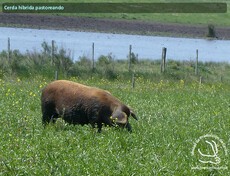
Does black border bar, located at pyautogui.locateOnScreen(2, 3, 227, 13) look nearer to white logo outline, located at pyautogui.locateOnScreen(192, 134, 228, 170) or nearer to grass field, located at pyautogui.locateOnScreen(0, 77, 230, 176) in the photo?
grass field, located at pyautogui.locateOnScreen(0, 77, 230, 176)

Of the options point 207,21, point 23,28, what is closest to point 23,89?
point 23,28

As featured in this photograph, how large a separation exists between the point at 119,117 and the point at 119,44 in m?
28.6

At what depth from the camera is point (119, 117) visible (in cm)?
1327

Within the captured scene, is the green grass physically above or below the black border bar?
below

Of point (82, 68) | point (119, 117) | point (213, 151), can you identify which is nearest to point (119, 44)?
point (82, 68)

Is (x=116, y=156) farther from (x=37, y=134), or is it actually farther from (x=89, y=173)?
(x=37, y=134)

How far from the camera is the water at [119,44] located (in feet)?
118

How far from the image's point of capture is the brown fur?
13641 mm

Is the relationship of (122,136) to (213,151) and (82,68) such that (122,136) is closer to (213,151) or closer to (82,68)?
(213,151)

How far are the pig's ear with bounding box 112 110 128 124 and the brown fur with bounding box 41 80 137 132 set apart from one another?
37 millimetres

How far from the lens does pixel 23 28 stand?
45375mm

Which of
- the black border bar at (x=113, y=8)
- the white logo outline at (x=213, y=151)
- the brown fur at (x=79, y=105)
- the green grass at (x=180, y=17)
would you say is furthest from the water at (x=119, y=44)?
the white logo outline at (x=213, y=151)

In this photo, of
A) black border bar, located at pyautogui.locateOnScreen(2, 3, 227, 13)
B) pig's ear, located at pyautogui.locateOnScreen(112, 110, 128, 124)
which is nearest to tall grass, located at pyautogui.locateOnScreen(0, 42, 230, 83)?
pig's ear, located at pyautogui.locateOnScreen(112, 110, 128, 124)

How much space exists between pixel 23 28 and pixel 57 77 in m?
20.8
